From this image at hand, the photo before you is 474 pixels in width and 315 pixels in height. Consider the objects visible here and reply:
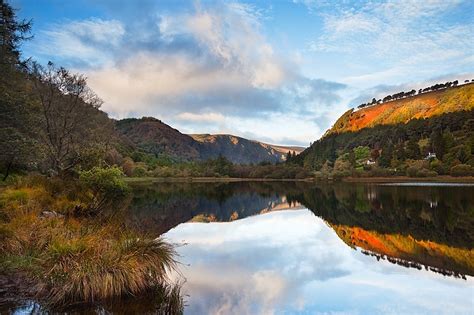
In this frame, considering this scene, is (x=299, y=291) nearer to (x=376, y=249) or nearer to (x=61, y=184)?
(x=376, y=249)

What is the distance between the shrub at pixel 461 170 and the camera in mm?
131225

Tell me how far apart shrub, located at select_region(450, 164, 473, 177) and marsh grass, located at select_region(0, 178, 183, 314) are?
138 metres

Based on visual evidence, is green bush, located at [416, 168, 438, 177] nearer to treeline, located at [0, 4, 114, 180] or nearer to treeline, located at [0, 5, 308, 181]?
treeline, located at [0, 5, 308, 181]

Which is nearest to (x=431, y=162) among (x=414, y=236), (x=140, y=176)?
(x=140, y=176)

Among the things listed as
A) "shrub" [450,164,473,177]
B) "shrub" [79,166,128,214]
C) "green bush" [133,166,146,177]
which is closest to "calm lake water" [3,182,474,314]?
"shrub" [79,166,128,214]

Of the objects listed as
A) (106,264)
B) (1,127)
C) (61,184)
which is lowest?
(106,264)

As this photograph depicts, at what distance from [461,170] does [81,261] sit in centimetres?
14236

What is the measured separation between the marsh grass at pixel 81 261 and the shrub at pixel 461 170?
138448mm

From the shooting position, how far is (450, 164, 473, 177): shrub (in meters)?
131

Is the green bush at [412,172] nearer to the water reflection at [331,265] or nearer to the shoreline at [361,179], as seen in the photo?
the shoreline at [361,179]

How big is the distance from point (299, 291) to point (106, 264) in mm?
6249

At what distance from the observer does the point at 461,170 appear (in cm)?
13275

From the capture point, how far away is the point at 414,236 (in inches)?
1020

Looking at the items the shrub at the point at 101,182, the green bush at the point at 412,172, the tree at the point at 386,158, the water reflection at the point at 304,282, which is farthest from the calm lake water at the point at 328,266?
the tree at the point at 386,158
